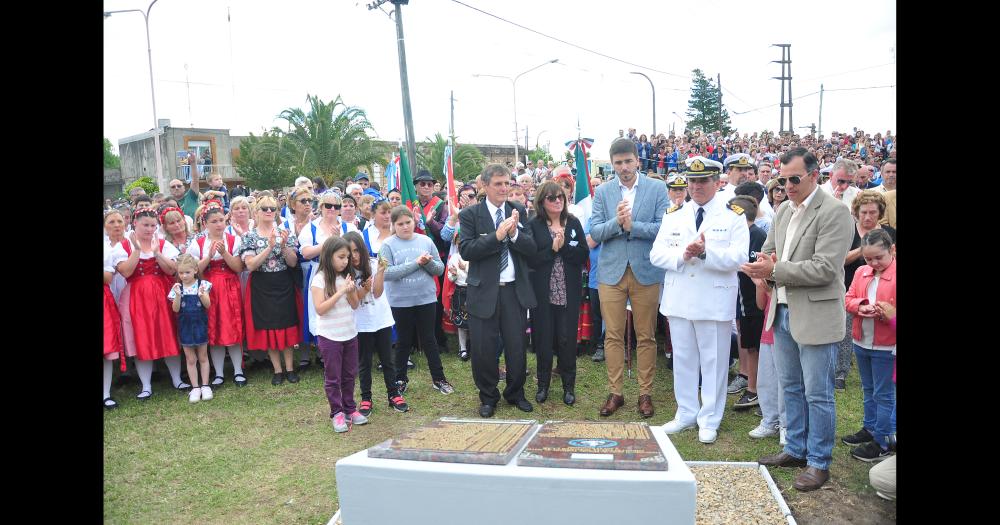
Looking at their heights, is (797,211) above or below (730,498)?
above

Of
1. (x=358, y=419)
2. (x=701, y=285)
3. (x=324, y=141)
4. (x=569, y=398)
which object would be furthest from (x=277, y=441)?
(x=324, y=141)

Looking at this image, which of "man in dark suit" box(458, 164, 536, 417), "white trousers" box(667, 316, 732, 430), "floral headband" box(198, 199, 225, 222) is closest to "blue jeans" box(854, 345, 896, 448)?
"white trousers" box(667, 316, 732, 430)

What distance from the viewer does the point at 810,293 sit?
4.25m

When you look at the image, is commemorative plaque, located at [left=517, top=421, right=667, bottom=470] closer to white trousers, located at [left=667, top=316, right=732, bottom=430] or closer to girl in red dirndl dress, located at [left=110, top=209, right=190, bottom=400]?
white trousers, located at [left=667, top=316, right=732, bottom=430]

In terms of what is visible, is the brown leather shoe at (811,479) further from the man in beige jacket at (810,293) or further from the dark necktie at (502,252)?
the dark necktie at (502,252)

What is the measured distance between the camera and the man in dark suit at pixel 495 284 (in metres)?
5.96

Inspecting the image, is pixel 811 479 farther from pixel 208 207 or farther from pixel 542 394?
pixel 208 207

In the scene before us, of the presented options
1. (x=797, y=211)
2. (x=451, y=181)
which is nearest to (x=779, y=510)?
(x=797, y=211)

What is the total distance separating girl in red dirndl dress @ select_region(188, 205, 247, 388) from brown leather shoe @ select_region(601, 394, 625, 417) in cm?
408

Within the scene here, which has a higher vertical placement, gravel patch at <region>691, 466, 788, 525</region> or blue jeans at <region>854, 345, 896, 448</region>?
blue jeans at <region>854, 345, 896, 448</region>

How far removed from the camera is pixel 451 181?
736cm

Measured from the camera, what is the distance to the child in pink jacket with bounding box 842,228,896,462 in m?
4.77

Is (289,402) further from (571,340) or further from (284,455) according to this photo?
(571,340)

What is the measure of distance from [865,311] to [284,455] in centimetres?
462
